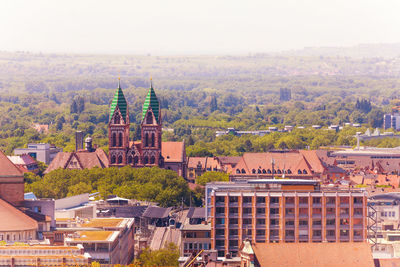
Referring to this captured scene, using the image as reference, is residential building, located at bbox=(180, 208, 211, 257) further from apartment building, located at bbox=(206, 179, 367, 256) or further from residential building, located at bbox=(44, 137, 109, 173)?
residential building, located at bbox=(44, 137, 109, 173)

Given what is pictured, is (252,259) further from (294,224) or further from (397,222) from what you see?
(397,222)

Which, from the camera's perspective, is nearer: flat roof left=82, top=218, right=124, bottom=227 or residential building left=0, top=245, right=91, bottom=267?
residential building left=0, top=245, right=91, bottom=267

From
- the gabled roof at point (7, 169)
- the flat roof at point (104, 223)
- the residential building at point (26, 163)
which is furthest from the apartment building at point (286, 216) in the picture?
the residential building at point (26, 163)

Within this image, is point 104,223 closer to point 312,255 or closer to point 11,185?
point 11,185

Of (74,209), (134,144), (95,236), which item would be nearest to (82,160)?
(134,144)

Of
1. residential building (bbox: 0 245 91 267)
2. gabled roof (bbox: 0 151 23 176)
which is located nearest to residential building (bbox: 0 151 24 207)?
gabled roof (bbox: 0 151 23 176)

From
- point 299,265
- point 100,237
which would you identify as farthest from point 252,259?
point 100,237
